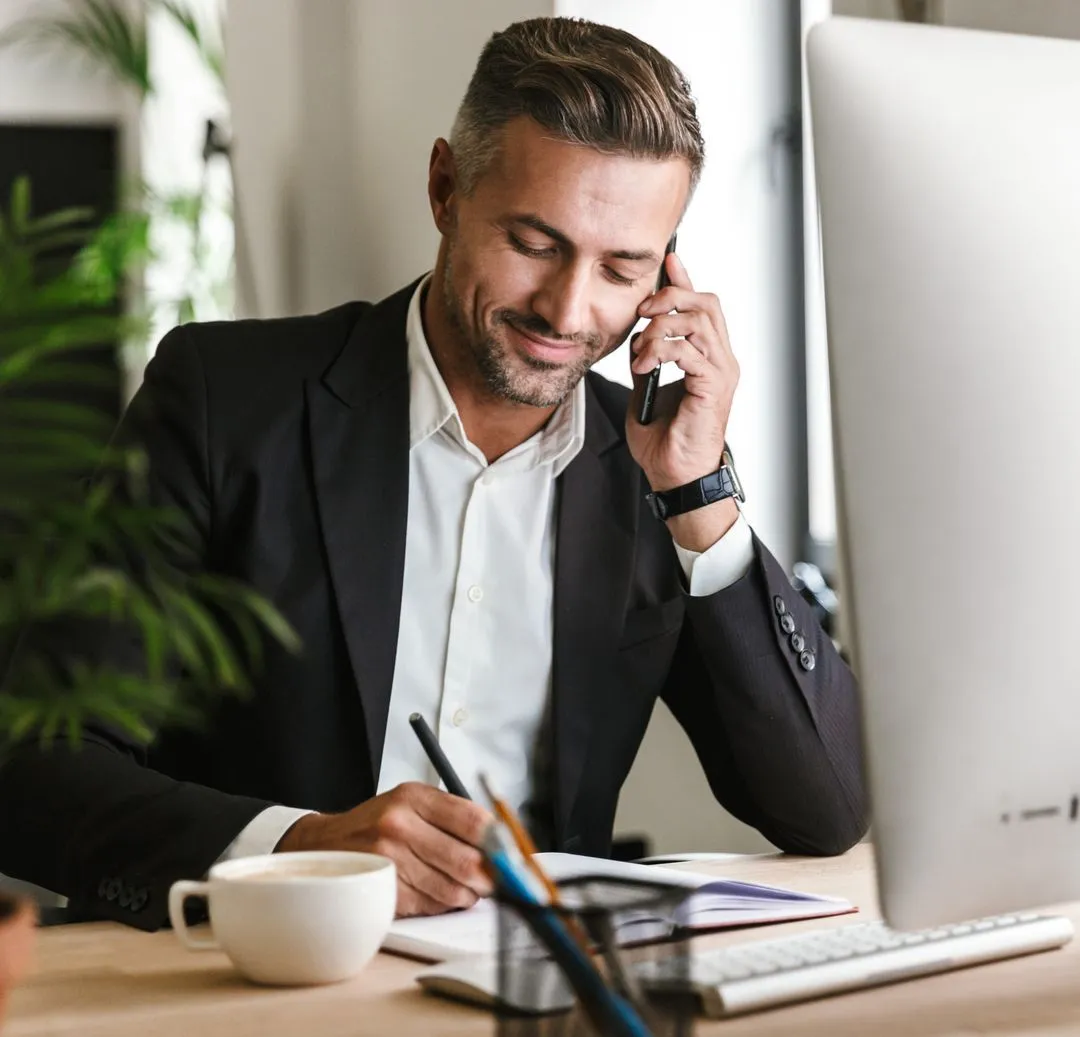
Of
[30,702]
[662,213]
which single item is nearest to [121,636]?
[662,213]

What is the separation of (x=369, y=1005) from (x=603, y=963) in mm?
241

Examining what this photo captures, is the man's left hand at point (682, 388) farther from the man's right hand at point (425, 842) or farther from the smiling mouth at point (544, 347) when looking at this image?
the man's right hand at point (425, 842)

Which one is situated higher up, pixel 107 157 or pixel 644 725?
pixel 107 157

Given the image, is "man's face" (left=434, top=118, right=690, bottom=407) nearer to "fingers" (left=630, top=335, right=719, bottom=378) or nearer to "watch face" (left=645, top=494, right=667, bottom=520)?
"fingers" (left=630, top=335, right=719, bottom=378)

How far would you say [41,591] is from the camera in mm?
559

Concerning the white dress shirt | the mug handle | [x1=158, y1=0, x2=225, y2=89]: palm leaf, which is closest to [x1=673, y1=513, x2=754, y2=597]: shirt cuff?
the white dress shirt

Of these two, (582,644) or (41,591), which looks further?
(582,644)

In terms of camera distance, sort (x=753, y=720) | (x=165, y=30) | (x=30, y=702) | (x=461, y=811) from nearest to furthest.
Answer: (x=30, y=702) < (x=461, y=811) < (x=753, y=720) < (x=165, y=30)

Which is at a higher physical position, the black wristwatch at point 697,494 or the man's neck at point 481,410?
the man's neck at point 481,410

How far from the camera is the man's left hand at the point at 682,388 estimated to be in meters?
1.52

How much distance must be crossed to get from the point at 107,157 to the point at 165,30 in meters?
0.44

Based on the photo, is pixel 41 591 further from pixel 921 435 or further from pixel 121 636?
pixel 121 636

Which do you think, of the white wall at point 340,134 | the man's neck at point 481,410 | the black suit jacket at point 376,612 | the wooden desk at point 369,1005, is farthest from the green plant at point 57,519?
the white wall at point 340,134

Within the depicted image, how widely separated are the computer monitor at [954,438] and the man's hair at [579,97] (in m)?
0.77
